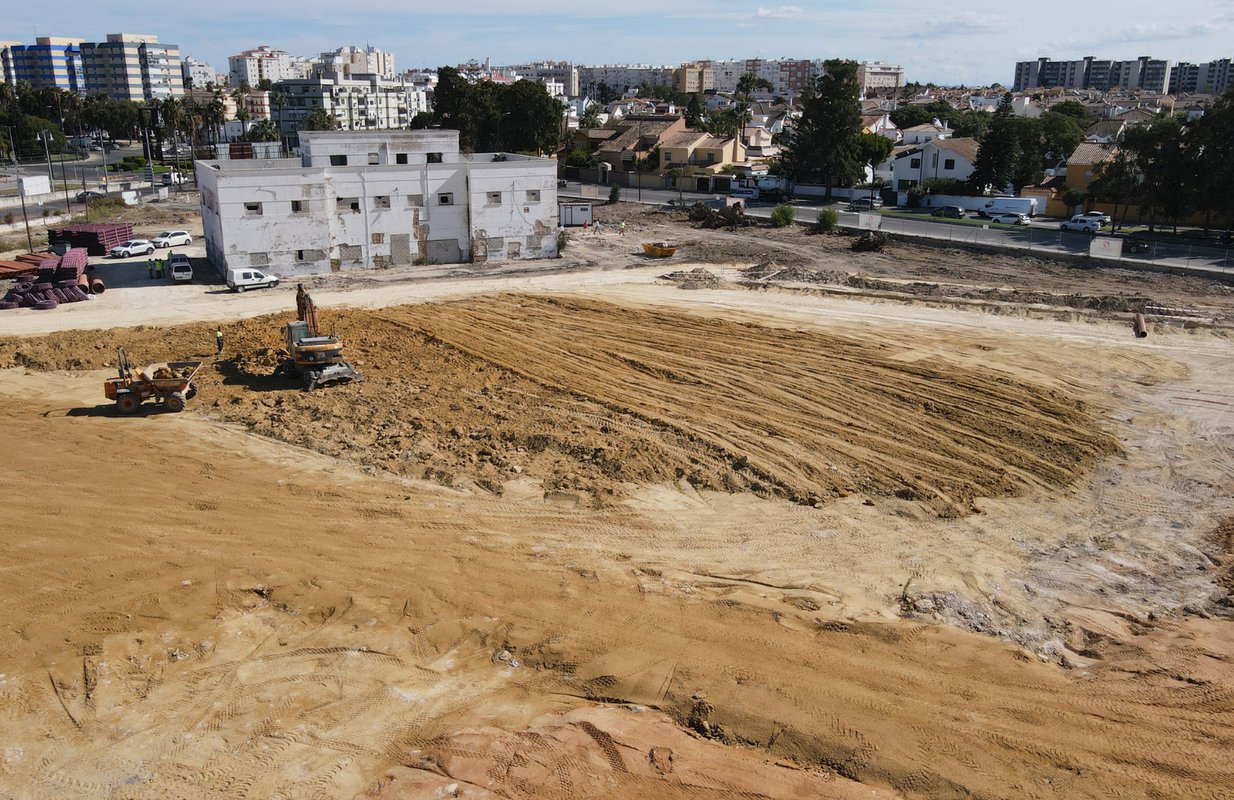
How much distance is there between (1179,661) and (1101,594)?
247 centimetres

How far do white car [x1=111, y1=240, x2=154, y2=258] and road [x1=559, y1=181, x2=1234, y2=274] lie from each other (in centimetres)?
3876

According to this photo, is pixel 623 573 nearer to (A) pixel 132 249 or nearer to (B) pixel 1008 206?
(A) pixel 132 249

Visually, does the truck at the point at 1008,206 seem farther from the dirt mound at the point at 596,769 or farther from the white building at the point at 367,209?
the dirt mound at the point at 596,769

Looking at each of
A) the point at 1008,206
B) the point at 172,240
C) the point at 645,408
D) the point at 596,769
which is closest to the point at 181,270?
the point at 172,240

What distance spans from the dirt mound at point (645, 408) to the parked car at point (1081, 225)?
34.5 m

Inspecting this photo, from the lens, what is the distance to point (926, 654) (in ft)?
48.2

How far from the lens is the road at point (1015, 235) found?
157ft

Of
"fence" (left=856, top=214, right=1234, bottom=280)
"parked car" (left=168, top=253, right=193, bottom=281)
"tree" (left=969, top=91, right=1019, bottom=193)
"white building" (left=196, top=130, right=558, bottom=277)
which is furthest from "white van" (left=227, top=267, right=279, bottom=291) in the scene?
"tree" (left=969, top=91, right=1019, bottom=193)

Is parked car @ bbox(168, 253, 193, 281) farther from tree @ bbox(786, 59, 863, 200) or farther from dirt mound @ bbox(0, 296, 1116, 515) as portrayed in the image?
tree @ bbox(786, 59, 863, 200)

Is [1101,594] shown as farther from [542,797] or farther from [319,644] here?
[319,644]

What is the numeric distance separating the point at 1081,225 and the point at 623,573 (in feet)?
175

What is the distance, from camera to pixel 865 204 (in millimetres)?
75188

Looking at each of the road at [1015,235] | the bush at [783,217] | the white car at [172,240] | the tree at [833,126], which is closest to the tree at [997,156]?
the road at [1015,235]

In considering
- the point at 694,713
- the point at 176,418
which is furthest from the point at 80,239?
the point at 694,713
